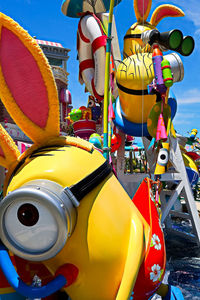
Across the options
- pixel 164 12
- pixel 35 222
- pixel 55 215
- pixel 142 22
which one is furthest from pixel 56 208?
pixel 164 12

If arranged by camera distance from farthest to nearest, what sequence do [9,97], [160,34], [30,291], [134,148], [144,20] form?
[134,148], [144,20], [160,34], [9,97], [30,291]

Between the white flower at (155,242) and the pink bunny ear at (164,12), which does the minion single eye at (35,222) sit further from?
the pink bunny ear at (164,12)

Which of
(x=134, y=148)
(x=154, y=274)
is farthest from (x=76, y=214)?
(x=134, y=148)

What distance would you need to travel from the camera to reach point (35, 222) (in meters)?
1.36

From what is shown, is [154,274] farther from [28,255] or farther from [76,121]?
[76,121]

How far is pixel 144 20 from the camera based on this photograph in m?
6.10

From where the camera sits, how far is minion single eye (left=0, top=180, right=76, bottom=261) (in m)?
1.32

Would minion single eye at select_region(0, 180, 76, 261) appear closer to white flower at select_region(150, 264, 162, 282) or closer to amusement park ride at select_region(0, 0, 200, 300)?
amusement park ride at select_region(0, 0, 200, 300)

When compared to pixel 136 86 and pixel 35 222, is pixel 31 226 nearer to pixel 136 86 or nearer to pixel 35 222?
pixel 35 222

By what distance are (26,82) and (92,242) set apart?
38.2 inches

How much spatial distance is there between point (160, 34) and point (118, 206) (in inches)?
134

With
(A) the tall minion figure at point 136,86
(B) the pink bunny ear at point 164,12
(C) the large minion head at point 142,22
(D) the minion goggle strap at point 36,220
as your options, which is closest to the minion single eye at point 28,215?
(D) the minion goggle strap at point 36,220

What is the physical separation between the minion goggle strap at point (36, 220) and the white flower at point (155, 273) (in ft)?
2.13

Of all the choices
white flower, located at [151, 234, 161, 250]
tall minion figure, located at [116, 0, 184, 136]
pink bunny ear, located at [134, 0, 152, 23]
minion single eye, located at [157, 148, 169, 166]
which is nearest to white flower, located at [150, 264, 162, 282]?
white flower, located at [151, 234, 161, 250]
